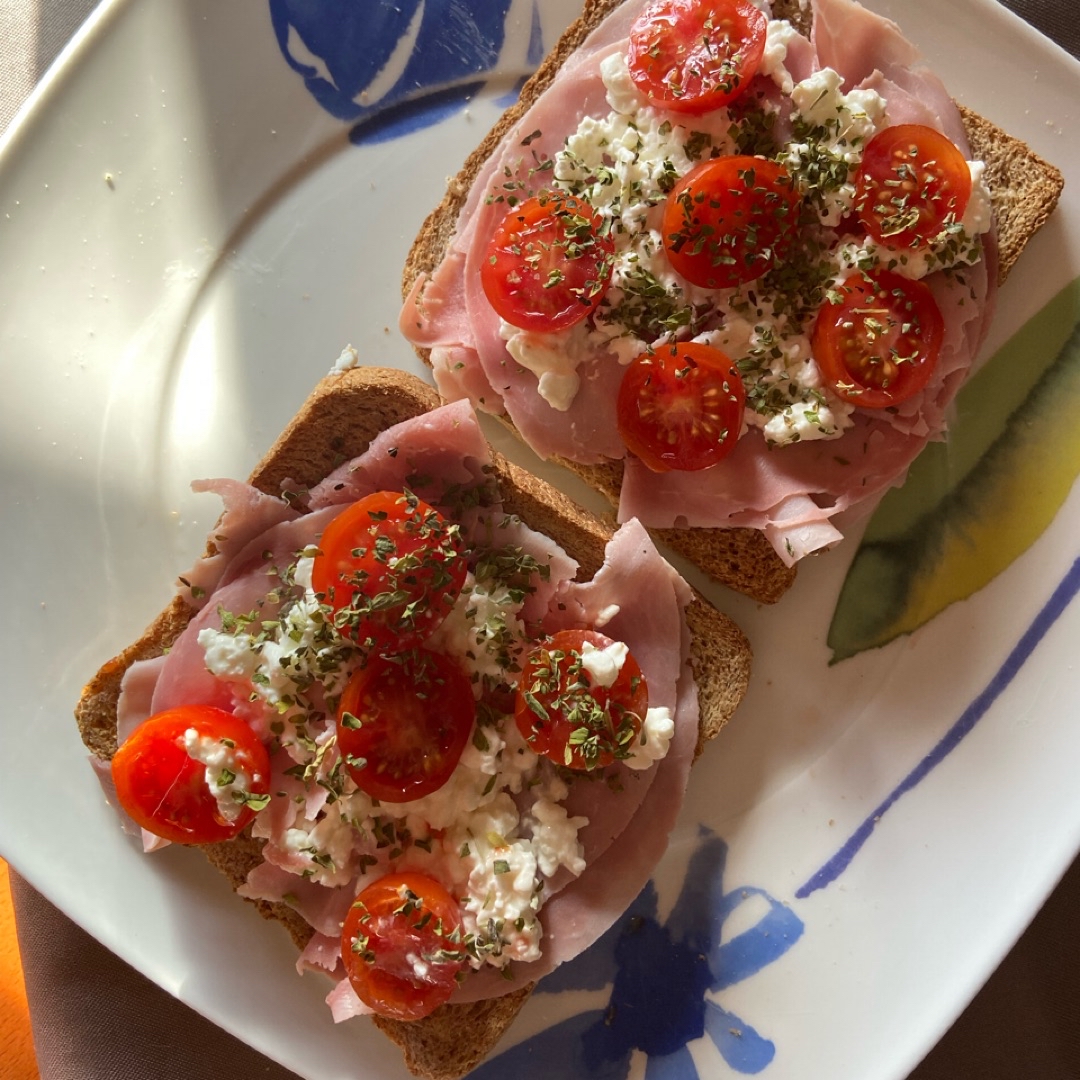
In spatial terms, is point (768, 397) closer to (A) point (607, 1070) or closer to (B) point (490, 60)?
(B) point (490, 60)

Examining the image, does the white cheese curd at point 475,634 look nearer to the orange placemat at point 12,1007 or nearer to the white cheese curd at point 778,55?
the white cheese curd at point 778,55

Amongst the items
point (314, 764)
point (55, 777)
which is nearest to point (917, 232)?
point (314, 764)

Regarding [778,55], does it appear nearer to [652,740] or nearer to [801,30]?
[801,30]

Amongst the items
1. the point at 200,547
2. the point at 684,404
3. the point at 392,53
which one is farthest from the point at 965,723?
the point at 392,53

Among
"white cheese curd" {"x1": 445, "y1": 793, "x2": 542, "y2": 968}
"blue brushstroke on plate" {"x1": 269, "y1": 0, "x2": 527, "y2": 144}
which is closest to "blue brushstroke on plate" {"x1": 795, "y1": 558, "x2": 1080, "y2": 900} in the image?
"white cheese curd" {"x1": 445, "y1": 793, "x2": 542, "y2": 968}

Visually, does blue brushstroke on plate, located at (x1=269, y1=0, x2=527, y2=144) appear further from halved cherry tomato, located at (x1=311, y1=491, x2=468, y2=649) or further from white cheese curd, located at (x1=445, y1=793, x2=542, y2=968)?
white cheese curd, located at (x1=445, y1=793, x2=542, y2=968)
